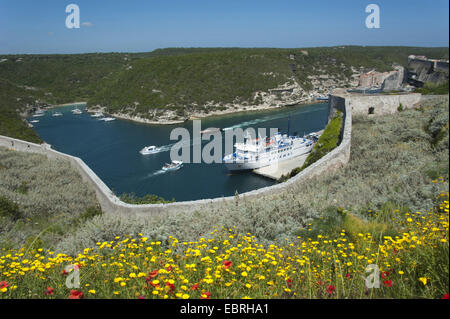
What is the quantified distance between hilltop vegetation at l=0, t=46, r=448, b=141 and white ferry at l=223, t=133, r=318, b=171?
3191 cm

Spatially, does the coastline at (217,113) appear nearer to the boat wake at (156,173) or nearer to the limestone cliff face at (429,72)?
the boat wake at (156,173)

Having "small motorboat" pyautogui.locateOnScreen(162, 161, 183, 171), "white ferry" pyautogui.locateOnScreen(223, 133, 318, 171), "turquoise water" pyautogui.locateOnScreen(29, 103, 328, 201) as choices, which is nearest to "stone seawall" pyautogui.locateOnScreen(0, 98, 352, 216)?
"turquoise water" pyautogui.locateOnScreen(29, 103, 328, 201)

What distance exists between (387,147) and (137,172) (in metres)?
25.4

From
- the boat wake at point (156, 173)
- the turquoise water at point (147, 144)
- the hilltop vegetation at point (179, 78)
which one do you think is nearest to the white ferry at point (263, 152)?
the turquoise water at point (147, 144)

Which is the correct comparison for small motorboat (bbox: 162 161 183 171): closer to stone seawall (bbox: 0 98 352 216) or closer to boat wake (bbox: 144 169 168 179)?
boat wake (bbox: 144 169 168 179)

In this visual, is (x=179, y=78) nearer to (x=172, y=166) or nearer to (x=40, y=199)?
(x=172, y=166)

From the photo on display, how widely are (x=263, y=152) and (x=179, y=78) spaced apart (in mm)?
49780

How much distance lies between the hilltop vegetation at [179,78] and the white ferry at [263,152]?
105 ft

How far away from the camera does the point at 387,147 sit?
12711 millimetres

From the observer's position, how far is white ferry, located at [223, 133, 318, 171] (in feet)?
101

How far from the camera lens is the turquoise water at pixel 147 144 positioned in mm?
28413

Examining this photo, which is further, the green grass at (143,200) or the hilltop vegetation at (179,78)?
the hilltop vegetation at (179,78)

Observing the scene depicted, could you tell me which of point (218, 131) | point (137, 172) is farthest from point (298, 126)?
point (137, 172)
